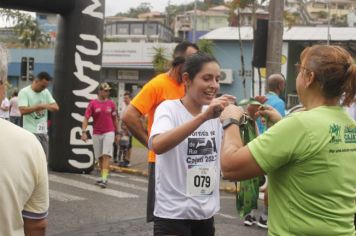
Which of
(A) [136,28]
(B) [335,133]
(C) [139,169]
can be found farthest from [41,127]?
(A) [136,28]

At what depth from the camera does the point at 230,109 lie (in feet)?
8.77

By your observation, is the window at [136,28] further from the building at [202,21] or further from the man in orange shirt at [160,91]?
the man in orange shirt at [160,91]

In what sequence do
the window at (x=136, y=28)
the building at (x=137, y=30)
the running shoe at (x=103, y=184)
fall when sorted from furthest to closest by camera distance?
the window at (x=136, y=28), the building at (x=137, y=30), the running shoe at (x=103, y=184)

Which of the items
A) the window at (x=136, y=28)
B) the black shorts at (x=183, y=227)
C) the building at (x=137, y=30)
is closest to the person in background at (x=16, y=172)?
the black shorts at (x=183, y=227)

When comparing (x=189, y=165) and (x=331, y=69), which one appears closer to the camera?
(x=331, y=69)

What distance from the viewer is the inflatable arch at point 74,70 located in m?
11.3

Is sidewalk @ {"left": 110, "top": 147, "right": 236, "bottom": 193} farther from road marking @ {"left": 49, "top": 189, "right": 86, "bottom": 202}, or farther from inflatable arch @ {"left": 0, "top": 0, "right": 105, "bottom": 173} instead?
road marking @ {"left": 49, "top": 189, "right": 86, "bottom": 202}

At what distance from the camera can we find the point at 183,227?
11.1 ft

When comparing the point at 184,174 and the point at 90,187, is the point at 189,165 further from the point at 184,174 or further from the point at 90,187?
the point at 90,187

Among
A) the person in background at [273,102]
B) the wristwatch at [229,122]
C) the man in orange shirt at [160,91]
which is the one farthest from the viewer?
the person in background at [273,102]

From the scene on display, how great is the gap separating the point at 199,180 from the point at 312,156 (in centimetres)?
117

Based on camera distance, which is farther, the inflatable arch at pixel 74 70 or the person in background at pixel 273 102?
the inflatable arch at pixel 74 70

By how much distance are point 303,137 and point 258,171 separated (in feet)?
0.74

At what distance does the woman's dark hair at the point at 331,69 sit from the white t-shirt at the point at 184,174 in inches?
43.8
